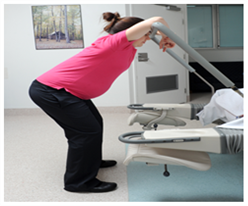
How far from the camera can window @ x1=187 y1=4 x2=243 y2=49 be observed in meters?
6.06

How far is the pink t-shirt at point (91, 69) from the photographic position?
5.04 feet

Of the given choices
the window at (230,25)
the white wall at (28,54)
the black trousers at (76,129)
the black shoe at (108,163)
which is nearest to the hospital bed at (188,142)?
the black trousers at (76,129)

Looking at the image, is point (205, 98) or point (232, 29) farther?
point (232, 29)

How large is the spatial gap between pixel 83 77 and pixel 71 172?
2.18ft

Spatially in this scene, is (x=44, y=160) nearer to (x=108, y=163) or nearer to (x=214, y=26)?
(x=108, y=163)

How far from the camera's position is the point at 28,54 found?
4.21 meters

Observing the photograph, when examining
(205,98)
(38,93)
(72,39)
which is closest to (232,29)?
(205,98)

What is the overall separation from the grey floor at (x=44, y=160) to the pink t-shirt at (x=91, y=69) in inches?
28.1

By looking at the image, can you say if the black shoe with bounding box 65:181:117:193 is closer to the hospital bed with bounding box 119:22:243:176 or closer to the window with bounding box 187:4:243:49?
the hospital bed with bounding box 119:22:243:176

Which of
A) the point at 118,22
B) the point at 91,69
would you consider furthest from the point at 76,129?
the point at 118,22

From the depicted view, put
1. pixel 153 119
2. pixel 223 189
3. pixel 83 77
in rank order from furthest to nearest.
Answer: pixel 153 119, pixel 223 189, pixel 83 77

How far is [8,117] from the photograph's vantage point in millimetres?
4297

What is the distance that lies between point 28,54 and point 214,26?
14.3 ft
